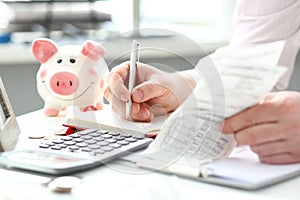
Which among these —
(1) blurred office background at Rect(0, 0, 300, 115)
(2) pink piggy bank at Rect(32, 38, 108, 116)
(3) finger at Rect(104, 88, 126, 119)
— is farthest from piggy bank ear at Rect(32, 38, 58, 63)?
(1) blurred office background at Rect(0, 0, 300, 115)

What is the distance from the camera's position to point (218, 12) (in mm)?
2547

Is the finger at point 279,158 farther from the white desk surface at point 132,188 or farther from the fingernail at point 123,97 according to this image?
the fingernail at point 123,97

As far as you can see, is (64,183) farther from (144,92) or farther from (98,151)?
(144,92)

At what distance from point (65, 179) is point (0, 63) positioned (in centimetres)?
133

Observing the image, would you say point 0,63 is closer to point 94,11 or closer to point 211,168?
point 94,11

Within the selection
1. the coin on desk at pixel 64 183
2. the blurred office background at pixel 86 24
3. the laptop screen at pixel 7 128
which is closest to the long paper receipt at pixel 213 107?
the coin on desk at pixel 64 183

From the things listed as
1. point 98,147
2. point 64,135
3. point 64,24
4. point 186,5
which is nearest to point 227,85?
point 98,147

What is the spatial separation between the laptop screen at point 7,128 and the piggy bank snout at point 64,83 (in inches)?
6.3

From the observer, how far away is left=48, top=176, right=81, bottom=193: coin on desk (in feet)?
2.51

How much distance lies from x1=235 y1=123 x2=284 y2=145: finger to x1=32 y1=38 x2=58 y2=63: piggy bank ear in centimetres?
53

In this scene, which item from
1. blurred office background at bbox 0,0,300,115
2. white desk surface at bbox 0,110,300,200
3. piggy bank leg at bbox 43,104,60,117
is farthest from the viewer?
blurred office background at bbox 0,0,300,115

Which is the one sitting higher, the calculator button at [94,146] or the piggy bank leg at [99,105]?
the calculator button at [94,146]

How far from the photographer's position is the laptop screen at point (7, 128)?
95 cm

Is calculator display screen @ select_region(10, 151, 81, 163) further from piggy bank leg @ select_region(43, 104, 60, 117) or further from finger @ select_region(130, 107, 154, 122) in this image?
piggy bank leg @ select_region(43, 104, 60, 117)
